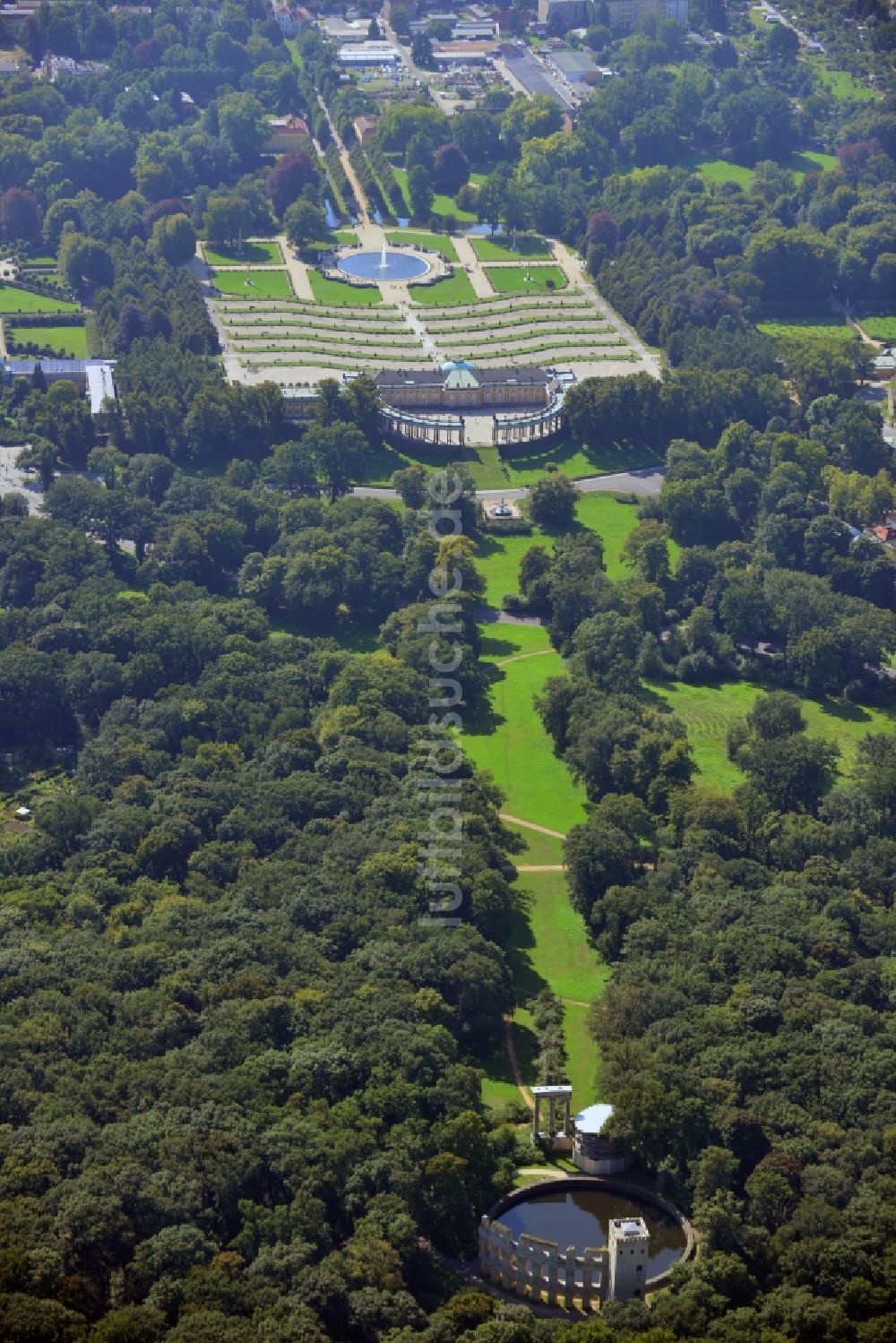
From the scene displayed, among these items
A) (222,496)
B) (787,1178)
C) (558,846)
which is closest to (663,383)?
(222,496)

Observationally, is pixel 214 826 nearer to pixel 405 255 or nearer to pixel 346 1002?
pixel 346 1002

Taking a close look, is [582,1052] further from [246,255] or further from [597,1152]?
[246,255]

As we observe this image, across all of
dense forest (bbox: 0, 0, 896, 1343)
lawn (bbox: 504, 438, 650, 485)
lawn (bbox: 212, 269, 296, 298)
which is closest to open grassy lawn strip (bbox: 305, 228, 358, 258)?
dense forest (bbox: 0, 0, 896, 1343)

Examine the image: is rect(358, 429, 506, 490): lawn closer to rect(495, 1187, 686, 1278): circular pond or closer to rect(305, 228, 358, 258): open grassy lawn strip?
rect(305, 228, 358, 258): open grassy lawn strip

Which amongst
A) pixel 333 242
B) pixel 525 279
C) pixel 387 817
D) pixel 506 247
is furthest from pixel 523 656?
pixel 333 242

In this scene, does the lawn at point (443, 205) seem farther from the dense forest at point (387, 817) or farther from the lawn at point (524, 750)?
the lawn at point (524, 750)

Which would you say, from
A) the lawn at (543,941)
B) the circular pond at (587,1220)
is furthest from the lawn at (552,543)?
the circular pond at (587,1220)
